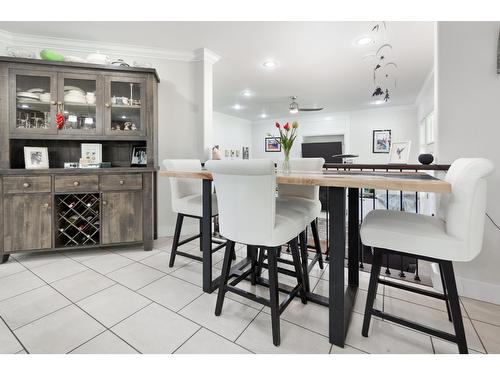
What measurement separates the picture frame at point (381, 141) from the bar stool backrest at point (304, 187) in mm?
5224

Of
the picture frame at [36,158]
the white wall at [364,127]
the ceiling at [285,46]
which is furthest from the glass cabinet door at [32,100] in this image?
the white wall at [364,127]

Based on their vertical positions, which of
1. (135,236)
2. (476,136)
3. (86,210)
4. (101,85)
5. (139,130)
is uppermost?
(101,85)

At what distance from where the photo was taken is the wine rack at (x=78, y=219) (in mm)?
2508

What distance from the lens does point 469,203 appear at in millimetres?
1038

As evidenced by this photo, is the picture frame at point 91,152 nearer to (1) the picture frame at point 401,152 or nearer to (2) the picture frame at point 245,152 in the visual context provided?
(1) the picture frame at point 401,152

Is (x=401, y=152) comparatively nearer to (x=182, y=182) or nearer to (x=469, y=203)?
(x=469, y=203)

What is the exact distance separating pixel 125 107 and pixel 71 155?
879 mm

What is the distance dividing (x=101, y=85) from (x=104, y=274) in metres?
1.95

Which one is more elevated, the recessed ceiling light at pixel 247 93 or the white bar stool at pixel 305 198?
the recessed ceiling light at pixel 247 93
